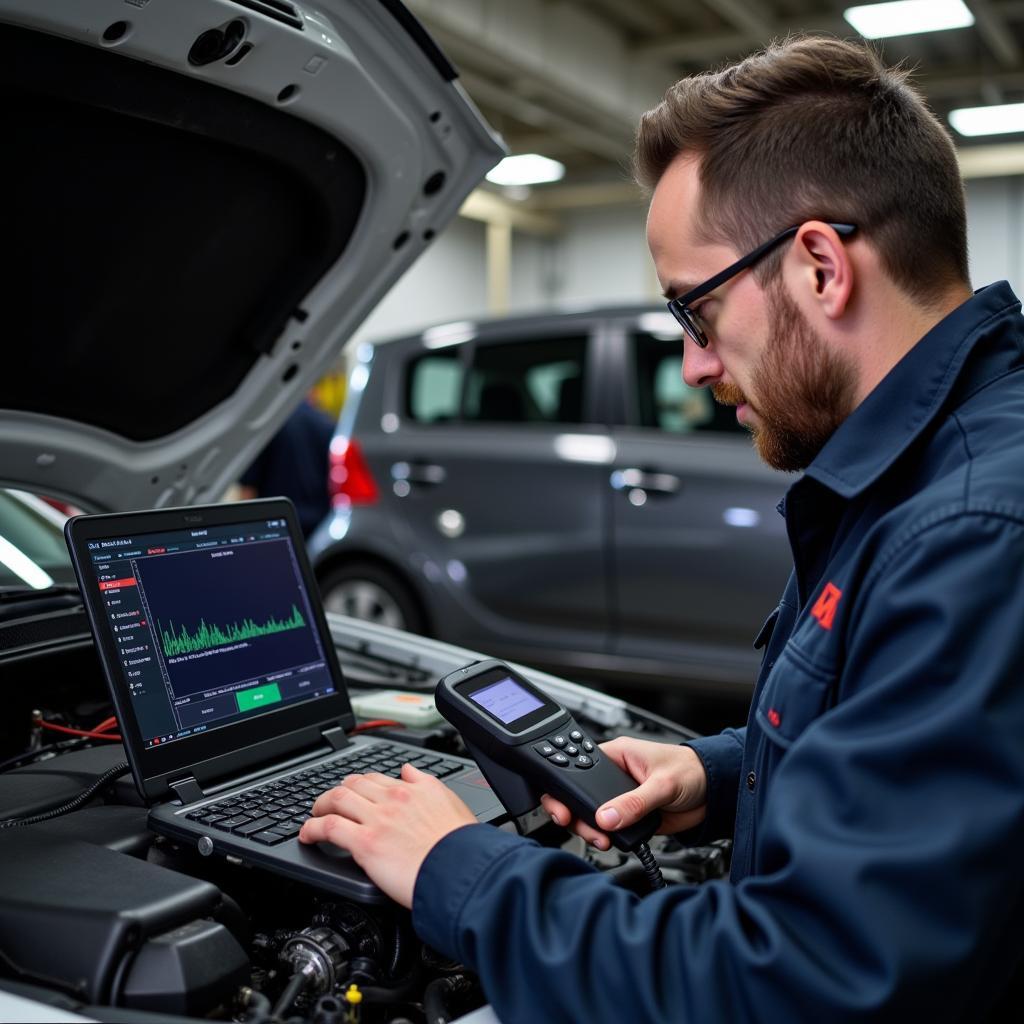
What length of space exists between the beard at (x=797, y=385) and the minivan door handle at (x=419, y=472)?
3.66 meters

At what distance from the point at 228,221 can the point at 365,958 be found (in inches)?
43.5

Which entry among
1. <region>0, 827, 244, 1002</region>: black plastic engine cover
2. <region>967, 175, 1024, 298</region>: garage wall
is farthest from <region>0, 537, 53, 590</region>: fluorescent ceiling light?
<region>967, 175, 1024, 298</region>: garage wall

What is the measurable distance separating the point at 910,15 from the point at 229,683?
813 cm

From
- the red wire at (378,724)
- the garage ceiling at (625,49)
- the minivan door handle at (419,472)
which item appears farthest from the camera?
the garage ceiling at (625,49)

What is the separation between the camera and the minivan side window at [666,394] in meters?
4.51

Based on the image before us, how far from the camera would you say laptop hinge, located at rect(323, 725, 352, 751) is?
5.34 feet

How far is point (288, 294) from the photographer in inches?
75.0

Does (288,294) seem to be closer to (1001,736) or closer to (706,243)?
(706,243)

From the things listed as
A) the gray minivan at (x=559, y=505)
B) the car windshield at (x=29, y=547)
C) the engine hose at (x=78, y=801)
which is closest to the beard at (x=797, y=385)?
the engine hose at (x=78, y=801)

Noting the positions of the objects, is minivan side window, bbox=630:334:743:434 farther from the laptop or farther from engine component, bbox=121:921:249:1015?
engine component, bbox=121:921:249:1015

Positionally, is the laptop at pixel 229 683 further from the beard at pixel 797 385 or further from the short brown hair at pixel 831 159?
the short brown hair at pixel 831 159

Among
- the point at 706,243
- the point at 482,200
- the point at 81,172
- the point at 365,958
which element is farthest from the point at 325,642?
the point at 482,200

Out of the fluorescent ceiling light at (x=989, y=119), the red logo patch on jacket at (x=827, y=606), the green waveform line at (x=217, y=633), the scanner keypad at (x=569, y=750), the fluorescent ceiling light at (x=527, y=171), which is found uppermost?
the fluorescent ceiling light at (x=527, y=171)

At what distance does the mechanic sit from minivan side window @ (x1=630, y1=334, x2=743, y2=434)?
125 inches
